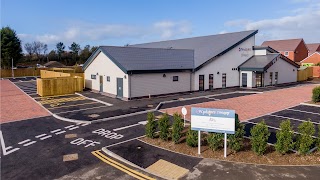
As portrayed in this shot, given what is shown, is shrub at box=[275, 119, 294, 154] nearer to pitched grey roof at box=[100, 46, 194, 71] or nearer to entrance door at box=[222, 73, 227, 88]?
pitched grey roof at box=[100, 46, 194, 71]

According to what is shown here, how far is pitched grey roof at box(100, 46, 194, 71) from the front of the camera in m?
26.3

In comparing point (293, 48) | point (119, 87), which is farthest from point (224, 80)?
point (293, 48)

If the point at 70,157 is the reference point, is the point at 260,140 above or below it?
above

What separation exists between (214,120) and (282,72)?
3254 cm

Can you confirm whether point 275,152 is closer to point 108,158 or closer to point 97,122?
point 108,158

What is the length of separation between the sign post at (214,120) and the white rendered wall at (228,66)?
20.0 meters

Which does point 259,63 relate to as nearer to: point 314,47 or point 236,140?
point 236,140

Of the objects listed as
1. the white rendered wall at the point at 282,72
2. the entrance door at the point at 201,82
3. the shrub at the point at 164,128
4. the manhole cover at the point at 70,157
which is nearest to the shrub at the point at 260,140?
the shrub at the point at 164,128

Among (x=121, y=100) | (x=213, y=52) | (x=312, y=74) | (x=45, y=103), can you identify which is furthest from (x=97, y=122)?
(x=312, y=74)

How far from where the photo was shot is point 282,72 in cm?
3875

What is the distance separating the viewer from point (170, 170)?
9.94m

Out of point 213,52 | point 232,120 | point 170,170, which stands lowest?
point 170,170

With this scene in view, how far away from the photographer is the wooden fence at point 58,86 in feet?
94.9

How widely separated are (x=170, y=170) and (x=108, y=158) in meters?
3.09
